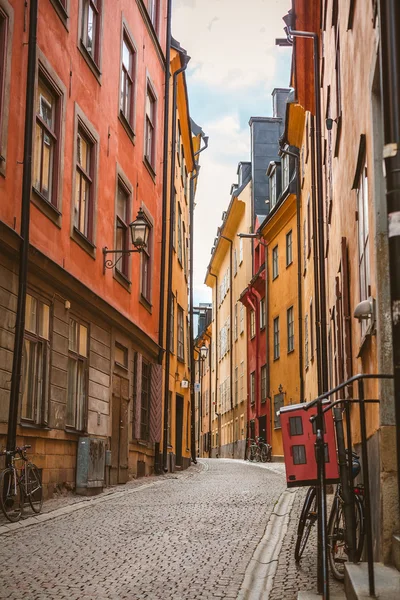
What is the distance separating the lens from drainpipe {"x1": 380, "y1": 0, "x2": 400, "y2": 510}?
328 cm

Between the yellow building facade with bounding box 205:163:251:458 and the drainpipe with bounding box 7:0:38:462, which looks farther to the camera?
the yellow building facade with bounding box 205:163:251:458

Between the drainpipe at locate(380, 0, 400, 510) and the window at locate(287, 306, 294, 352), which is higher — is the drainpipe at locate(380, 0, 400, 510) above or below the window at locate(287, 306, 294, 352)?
below

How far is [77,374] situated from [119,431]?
3238 mm

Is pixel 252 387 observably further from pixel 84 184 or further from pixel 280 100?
pixel 84 184

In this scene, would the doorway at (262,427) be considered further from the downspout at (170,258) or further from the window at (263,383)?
the downspout at (170,258)

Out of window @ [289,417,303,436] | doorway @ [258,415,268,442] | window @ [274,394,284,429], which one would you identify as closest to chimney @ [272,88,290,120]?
doorway @ [258,415,268,442]

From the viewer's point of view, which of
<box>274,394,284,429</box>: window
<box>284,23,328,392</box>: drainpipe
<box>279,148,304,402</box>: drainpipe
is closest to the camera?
<box>284,23,328,392</box>: drainpipe

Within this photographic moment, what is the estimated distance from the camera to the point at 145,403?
66.6 ft

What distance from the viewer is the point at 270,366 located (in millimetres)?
33969

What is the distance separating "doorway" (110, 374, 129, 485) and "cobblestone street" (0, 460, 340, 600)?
4.09m

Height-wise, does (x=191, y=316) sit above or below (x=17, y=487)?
above

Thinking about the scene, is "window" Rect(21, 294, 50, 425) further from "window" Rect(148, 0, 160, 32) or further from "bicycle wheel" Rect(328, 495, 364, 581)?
"window" Rect(148, 0, 160, 32)

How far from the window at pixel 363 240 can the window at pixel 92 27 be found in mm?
Result: 8328

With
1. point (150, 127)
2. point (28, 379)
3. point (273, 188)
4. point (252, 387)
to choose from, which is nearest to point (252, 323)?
point (252, 387)
